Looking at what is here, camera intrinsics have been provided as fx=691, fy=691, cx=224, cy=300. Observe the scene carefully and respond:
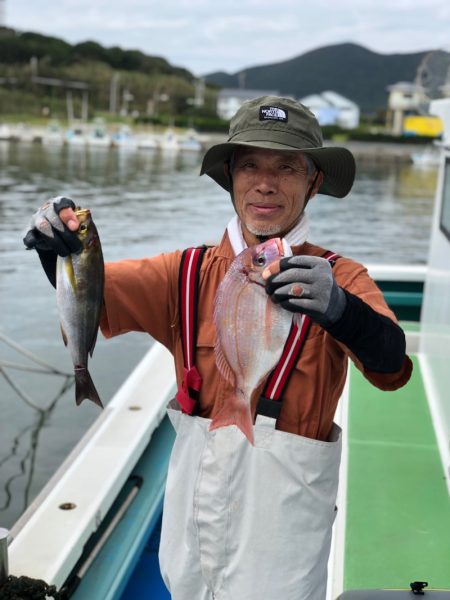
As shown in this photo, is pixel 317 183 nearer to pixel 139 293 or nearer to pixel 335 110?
pixel 139 293

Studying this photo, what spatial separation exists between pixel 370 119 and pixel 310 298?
422ft

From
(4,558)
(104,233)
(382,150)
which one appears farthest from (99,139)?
(4,558)

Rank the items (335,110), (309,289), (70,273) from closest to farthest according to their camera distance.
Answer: (309,289) → (70,273) → (335,110)

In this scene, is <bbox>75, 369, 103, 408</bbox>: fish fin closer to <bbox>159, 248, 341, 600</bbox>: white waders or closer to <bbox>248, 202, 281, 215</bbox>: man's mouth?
<bbox>159, 248, 341, 600</bbox>: white waders

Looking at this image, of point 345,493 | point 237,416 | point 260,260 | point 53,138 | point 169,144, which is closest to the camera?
point 260,260

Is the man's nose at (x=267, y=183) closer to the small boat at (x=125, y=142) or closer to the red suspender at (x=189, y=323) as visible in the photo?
the red suspender at (x=189, y=323)

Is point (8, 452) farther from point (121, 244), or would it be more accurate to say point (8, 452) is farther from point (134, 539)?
point (121, 244)

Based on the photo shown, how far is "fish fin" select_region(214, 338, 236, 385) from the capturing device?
6.05 feet

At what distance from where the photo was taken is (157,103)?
111938 millimetres

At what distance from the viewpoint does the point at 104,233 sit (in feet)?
73.3

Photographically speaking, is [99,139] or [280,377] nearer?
[280,377]

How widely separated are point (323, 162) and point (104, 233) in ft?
68.2

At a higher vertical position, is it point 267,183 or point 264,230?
point 267,183

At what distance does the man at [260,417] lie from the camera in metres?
1.89
